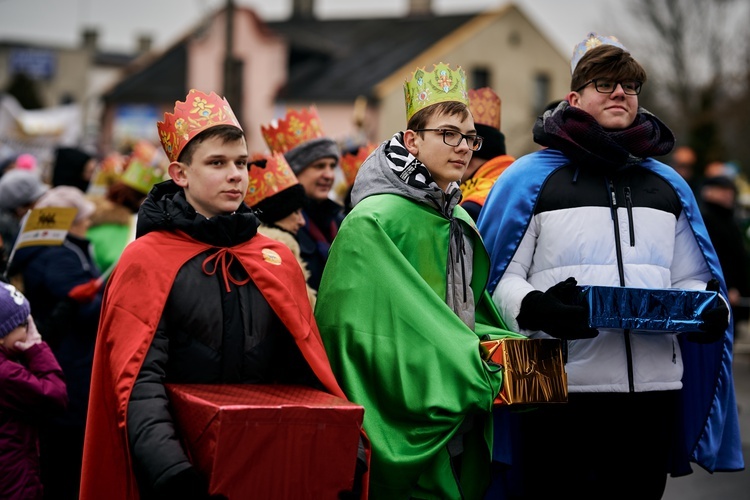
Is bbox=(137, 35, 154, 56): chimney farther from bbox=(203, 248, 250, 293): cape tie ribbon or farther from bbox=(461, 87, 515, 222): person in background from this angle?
bbox=(203, 248, 250, 293): cape tie ribbon

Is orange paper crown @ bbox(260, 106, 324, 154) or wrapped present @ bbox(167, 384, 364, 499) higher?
orange paper crown @ bbox(260, 106, 324, 154)

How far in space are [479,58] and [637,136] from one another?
37.0 metres

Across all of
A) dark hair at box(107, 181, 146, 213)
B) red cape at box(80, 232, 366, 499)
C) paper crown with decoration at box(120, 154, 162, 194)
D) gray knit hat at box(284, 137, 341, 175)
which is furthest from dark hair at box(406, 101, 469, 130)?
dark hair at box(107, 181, 146, 213)

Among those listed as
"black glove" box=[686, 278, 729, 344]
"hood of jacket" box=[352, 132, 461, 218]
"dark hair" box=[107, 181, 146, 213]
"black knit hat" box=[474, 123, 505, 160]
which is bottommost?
"black glove" box=[686, 278, 729, 344]

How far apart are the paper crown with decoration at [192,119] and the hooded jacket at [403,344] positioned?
2.09ft

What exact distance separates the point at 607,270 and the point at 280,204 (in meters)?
2.15

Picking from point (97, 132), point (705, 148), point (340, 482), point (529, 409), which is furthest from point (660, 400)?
point (97, 132)

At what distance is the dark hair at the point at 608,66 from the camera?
4734 mm

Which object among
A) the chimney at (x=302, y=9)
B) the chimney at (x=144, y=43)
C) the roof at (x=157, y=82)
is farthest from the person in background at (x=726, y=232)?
the chimney at (x=144, y=43)

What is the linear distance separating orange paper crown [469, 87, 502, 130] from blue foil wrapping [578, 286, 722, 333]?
7.45ft

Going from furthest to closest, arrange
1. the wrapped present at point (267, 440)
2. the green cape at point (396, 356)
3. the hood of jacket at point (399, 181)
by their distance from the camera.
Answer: the hood of jacket at point (399, 181) → the green cape at point (396, 356) → the wrapped present at point (267, 440)

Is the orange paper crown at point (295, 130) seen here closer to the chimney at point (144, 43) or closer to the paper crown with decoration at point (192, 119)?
the paper crown with decoration at point (192, 119)

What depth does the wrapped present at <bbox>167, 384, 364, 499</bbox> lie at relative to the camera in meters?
3.38

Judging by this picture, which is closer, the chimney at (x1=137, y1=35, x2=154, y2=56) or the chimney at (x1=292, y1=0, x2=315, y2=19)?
the chimney at (x1=292, y1=0, x2=315, y2=19)
